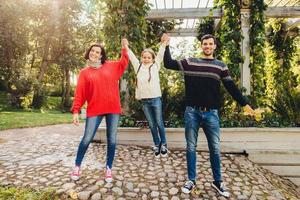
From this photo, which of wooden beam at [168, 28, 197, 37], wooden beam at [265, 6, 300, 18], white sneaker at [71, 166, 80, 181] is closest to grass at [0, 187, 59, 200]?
white sneaker at [71, 166, 80, 181]

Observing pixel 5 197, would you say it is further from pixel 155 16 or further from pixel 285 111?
pixel 155 16

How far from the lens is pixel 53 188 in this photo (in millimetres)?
3945

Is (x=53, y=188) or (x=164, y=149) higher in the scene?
(x=164, y=149)

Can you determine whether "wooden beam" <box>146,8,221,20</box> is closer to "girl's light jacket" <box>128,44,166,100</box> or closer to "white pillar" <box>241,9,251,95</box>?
"white pillar" <box>241,9,251,95</box>

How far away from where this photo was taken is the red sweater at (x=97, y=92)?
396 centimetres

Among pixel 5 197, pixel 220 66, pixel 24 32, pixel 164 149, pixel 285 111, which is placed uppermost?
pixel 24 32

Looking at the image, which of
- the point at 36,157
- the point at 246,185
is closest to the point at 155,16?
the point at 36,157

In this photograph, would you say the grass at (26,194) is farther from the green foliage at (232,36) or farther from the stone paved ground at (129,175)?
the green foliage at (232,36)

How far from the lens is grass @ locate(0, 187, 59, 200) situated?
371 cm

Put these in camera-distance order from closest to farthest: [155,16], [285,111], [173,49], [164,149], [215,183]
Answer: [215,183], [164,149], [285,111], [155,16], [173,49]

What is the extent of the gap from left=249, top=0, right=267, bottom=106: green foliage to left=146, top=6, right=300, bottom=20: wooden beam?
987mm

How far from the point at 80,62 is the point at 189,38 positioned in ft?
33.2

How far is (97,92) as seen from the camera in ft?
13.0

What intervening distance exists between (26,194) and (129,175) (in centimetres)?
137
